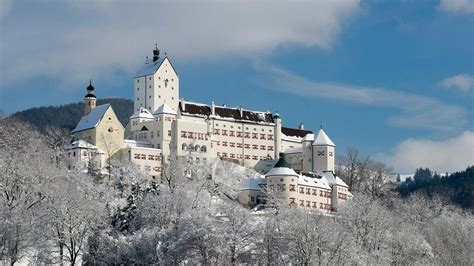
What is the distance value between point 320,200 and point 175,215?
38406mm

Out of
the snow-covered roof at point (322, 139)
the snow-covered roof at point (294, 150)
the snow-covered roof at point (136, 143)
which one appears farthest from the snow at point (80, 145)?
the snow-covered roof at point (322, 139)

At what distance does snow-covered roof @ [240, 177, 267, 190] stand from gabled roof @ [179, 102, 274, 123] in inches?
524

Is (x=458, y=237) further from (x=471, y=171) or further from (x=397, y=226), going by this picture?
(x=471, y=171)

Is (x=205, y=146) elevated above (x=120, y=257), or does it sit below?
above

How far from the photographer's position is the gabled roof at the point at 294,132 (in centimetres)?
13252

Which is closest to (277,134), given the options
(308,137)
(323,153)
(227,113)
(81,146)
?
(308,137)

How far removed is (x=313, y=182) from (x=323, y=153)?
31.4 ft

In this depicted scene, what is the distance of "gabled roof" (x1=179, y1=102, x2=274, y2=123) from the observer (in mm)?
123500

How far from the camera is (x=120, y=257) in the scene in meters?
73.1

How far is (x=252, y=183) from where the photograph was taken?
112688mm

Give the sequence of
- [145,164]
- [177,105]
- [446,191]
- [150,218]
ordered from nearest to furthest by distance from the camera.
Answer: [150,218]
[145,164]
[177,105]
[446,191]

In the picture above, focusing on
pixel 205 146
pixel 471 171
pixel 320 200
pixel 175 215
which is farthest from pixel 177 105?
pixel 471 171

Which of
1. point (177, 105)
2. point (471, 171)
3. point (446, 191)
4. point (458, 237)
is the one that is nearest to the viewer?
point (458, 237)

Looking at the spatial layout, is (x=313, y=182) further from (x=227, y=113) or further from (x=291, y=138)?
(x=227, y=113)
